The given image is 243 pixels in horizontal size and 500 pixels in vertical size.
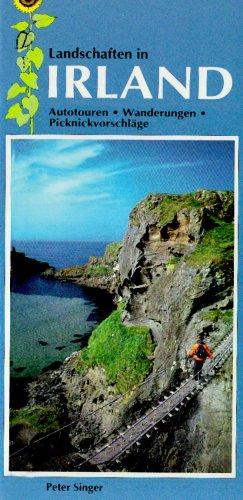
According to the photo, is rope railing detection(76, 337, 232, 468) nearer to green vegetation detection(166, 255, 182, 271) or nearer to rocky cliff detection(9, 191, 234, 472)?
rocky cliff detection(9, 191, 234, 472)

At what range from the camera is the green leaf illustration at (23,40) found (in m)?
4.27

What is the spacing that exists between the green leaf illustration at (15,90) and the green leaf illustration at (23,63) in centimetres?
14

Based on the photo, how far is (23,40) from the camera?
14.0ft

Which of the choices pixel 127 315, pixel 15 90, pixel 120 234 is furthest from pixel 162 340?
pixel 15 90

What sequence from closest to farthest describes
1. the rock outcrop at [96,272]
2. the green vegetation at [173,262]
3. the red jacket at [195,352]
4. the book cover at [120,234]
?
the book cover at [120,234]
the red jacket at [195,352]
the rock outcrop at [96,272]
the green vegetation at [173,262]

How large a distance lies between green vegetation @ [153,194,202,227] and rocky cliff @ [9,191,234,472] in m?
0.01

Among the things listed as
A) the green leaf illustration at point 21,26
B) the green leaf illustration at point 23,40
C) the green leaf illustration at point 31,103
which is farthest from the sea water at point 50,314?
the green leaf illustration at point 21,26

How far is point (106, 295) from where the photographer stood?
5.41m

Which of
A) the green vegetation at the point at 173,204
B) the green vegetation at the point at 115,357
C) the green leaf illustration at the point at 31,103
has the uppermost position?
the green leaf illustration at the point at 31,103

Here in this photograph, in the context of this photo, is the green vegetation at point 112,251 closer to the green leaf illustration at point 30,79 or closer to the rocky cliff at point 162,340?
the rocky cliff at point 162,340

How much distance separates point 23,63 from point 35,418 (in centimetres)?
318

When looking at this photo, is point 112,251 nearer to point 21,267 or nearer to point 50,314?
point 50,314

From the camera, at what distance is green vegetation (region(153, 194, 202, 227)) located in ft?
16.1

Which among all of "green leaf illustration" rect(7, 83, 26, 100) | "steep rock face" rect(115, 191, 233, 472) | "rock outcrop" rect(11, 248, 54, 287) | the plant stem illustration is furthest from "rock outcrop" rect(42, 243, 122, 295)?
"green leaf illustration" rect(7, 83, 26, 100)
